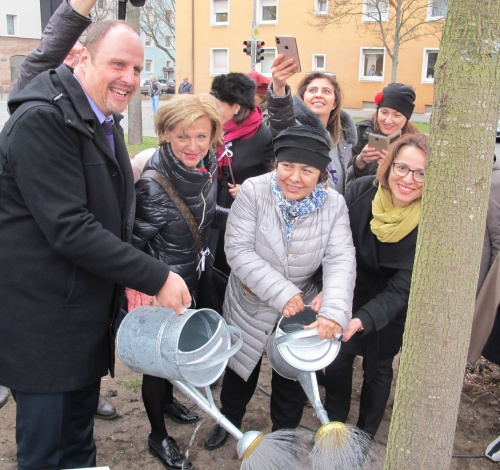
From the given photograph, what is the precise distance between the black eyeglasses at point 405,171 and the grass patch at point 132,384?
1.97 m

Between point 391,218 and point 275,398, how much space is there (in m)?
1.05

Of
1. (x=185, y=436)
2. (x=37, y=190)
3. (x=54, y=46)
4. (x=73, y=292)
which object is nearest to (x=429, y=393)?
(x=73, y=292)

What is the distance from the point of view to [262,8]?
30266 mm

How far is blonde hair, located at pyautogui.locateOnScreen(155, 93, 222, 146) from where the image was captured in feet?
8.02

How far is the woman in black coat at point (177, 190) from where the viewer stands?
243 cm

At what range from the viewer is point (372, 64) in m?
28.8

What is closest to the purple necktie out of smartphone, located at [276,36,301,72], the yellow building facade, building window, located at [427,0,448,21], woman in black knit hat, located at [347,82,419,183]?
smartphone, located at [276,36,301,72]

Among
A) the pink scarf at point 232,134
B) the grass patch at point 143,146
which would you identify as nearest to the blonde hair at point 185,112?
the pink scarf at point 232,134

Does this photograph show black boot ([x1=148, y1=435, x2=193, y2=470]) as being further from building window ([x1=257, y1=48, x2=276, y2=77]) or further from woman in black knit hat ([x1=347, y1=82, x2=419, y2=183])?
building window ([x1=257, y1=48, x2=276, y2=77])

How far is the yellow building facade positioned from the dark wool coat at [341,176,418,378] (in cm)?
2416

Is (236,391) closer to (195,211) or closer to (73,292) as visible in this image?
(195,211)

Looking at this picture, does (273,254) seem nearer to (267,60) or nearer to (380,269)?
(380,269)

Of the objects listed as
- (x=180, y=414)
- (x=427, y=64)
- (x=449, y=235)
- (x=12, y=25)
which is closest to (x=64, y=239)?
(x=449, y=235)

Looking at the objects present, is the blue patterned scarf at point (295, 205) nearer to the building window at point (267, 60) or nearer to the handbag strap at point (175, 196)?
the handbag strap at point (175, 196)
